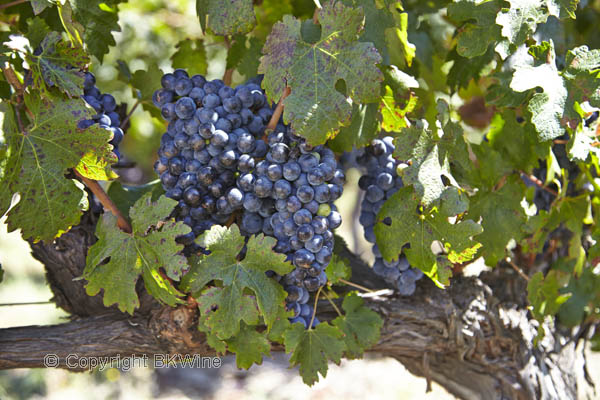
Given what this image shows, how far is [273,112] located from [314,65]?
0.22m

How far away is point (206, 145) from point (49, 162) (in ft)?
1.11

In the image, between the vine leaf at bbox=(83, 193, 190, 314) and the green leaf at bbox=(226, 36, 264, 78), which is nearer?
the vine leaf at bbox=(83, 193, 190, 314)

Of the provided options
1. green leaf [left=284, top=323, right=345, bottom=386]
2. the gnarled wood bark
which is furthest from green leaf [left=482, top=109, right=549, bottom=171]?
green leaf [left=284, top=323, right=345, bottom=386]

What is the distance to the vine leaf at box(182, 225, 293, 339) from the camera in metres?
1.24

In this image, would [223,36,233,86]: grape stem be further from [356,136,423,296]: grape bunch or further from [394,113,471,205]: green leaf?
[394,113,471,205]: green leaf

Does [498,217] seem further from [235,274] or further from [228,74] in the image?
[228,74]

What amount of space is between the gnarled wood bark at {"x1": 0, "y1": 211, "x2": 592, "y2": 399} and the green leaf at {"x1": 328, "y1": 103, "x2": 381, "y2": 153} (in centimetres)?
49

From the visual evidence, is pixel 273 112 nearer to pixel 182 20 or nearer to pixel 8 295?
pixel 182 20

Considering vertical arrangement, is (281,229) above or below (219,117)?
below

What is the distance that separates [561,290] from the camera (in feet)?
5.94

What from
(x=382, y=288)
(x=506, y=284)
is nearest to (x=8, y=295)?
(x=382, y=288)

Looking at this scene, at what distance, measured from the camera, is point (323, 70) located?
120cm

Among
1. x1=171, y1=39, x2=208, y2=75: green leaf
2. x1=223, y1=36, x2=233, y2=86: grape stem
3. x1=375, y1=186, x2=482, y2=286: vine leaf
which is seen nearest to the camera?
x1=375, y1=186, x2=482, y2=286: vine leaf

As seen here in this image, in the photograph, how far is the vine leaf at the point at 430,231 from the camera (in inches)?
50.4
